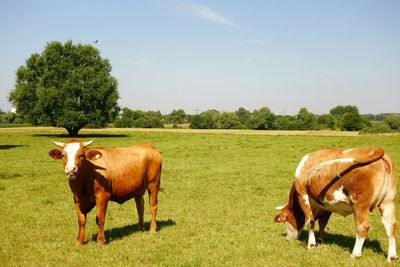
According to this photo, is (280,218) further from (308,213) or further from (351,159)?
(351,159)

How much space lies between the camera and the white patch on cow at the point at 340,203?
27.5 ft

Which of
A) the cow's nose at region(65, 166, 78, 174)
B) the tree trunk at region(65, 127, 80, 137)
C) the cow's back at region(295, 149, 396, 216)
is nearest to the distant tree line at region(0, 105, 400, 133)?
the tree trunk at region(65, 127, 80, 137)

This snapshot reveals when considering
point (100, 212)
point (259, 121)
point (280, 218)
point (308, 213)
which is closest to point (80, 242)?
point (100, 212)

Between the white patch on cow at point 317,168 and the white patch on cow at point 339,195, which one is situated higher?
the white patch on cow at point 317,168

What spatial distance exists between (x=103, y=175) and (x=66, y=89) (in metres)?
53.3

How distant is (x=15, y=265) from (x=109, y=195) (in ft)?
8.35

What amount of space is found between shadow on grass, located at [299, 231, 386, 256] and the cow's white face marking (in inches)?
233

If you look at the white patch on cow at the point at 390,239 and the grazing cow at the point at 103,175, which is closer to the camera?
the white patch on cow at the point at 390,239

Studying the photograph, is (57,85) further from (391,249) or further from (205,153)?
(391,249)

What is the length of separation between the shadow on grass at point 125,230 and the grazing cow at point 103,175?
17.1 inches

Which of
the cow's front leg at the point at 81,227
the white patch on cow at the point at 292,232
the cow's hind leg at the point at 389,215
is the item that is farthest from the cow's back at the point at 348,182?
the cow's front leg at the point at 81,227

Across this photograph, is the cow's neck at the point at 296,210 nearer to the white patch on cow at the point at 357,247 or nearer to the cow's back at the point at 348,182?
the cow's back at the point at 348,182

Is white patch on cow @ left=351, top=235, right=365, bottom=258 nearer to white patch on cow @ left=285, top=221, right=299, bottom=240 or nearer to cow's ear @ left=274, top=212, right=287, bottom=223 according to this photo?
white patch on cow @ left=285, top=221, right=299, bottom=240

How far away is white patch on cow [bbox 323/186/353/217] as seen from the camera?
8.37 meters
